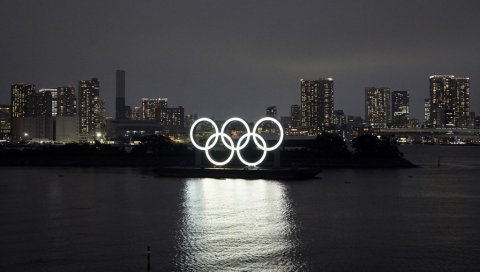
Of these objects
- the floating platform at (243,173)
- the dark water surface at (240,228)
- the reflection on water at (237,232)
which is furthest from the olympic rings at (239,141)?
the reflection on water at (237,232)

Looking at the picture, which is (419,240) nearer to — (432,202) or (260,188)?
(432,202)

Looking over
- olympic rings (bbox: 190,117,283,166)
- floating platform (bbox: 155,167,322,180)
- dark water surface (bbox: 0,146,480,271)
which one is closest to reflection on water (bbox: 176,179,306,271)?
dark water surface (bbox: 0,146,480,271)

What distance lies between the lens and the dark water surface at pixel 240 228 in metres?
17.6

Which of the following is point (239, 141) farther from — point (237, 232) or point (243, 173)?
point (237, 232)

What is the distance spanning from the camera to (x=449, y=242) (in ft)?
68.1

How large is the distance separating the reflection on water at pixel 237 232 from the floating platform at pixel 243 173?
39.0 feet

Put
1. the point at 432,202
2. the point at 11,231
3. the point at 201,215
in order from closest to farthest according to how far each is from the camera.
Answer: the point at 11,231, the point at 201,215, the point at 432,202

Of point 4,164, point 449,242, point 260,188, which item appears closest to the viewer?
point 449,242

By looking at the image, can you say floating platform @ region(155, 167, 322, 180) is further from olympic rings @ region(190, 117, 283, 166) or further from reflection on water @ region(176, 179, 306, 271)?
reflection on water @ region(176, 179, 306, 271)

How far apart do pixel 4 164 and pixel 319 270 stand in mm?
70549

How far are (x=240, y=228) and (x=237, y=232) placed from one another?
3.25ft

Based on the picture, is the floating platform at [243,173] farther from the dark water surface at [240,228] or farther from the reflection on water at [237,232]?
the reflection on water at [237,232]

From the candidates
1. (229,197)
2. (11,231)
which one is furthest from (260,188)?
(11,231)

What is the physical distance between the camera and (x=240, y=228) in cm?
2331
